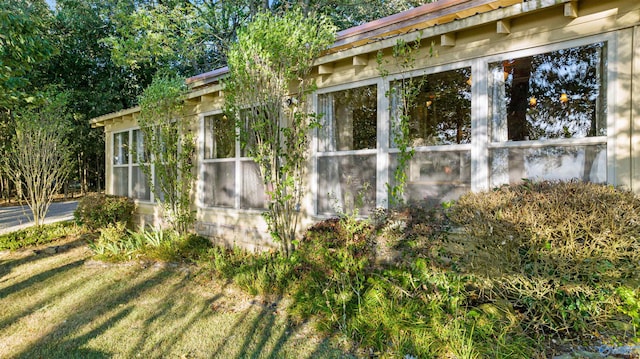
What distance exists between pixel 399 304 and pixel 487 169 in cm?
168

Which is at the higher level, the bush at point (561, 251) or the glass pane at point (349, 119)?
the glass pane at point (349, 119)

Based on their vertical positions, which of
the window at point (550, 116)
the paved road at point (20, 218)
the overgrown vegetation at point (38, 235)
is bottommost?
the paved road at point (20, 218)

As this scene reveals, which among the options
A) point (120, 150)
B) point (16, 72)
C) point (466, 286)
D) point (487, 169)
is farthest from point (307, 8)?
point (466, 286)

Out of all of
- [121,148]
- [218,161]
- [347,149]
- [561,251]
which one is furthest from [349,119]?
[121,148]

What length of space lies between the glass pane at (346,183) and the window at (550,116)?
1.46 meters

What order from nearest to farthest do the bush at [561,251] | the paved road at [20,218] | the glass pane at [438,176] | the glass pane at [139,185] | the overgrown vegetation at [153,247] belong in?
the bush at [561,251], the glass pane at [438,176], the overgrown vegetation at [153,247], the glass pane at [139,185], the paved road at [20,218]

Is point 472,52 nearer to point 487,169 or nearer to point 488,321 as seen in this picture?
point 487,169

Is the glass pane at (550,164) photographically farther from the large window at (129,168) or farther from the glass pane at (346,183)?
the large window at (129,168)

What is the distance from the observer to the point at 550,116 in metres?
3.51

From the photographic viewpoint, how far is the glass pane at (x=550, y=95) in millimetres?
3309

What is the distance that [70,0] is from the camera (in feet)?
46.7

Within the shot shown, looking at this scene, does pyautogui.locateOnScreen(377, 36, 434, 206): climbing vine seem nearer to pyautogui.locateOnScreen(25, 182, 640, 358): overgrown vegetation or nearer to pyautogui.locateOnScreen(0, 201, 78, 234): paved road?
pyautogui.locateOnScreen(25, 182, 640, 358): overgrown vegetation

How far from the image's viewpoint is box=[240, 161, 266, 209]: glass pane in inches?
230

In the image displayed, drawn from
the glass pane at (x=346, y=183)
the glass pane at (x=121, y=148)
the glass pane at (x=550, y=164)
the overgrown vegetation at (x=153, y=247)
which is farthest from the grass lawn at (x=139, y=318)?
the glass pane at (x=121, y=148)
